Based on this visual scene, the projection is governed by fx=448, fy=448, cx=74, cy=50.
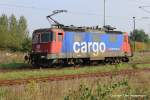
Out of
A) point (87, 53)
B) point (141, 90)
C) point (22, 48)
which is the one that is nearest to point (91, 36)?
point (87, 53)

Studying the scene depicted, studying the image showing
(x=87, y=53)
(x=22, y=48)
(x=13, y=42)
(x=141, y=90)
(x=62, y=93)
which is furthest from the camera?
(x=13, y=42)

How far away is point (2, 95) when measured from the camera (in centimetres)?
1134

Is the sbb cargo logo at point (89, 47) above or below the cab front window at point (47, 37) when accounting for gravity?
below

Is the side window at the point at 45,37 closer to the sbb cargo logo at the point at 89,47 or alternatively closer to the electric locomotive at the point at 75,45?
the electric locomotive at the point at 75,45

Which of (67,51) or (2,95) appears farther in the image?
(67,51)

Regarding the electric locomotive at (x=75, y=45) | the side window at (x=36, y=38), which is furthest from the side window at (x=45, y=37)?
the side window at (x=36, y=38)

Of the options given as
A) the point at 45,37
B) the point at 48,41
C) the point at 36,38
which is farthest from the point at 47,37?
the point at 36,38

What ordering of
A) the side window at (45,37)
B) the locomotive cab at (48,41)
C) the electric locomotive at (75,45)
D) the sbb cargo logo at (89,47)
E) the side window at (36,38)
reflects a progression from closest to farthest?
the locomotive cab at (48,41) → the electric locomotive at (75,45) → the side window at (45,37) → the side window at (36,38) → the sbb cargo logo at (89,47)

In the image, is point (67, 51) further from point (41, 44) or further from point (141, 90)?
point (141, 90)

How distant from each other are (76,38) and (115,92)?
20378 millimetres

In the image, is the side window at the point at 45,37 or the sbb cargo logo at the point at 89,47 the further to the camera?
the sbb cargo logo at the point at 89,47

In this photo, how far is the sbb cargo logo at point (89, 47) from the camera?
32438 millimetres

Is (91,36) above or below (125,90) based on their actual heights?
above

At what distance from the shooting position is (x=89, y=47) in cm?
3384
